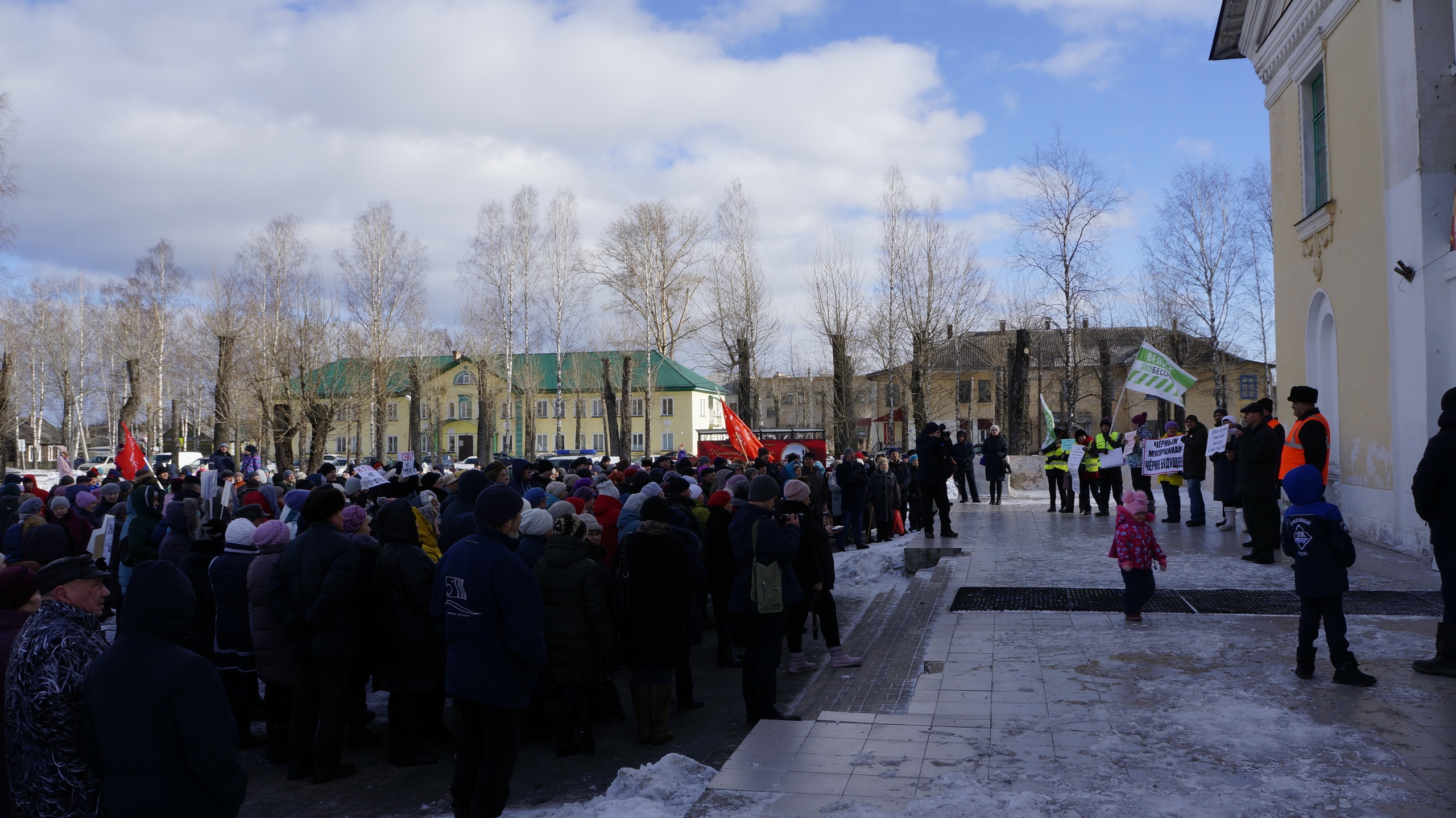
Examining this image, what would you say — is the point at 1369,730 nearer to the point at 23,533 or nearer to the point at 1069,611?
the point at 1069,611

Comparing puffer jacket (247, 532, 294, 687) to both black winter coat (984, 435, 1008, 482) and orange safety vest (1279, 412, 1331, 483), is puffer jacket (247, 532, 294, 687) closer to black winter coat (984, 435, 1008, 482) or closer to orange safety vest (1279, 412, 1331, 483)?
orange safety vest (1279, 412, 1331, 483)

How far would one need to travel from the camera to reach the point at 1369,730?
5602 mm

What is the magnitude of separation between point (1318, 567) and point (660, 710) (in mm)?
4708

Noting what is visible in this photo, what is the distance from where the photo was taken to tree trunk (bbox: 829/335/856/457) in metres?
38.2

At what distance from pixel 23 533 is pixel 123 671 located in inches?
334

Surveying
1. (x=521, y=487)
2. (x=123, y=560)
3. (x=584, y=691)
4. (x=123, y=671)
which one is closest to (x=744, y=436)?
(x=521, y=487)

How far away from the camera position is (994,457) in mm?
22062

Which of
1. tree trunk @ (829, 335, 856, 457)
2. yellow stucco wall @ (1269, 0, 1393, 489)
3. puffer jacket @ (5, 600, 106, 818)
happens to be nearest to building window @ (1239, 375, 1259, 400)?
tree trunk @ (829, 335, 856, 457)

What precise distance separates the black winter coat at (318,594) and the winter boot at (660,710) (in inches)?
80.2

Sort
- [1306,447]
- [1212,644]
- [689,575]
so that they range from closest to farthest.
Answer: [689,575], [1212,644], [1306,447]

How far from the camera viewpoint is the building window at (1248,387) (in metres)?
58.9

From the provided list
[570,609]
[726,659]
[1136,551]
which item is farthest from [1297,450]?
[570,609]

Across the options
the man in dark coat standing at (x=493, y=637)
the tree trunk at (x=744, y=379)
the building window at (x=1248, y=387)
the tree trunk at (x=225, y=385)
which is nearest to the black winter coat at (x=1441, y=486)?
the man in dark coat standing at (x=493, y=637)

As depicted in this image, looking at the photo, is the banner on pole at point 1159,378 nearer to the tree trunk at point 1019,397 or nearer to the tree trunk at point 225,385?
the tree trunk at point 1019,397
